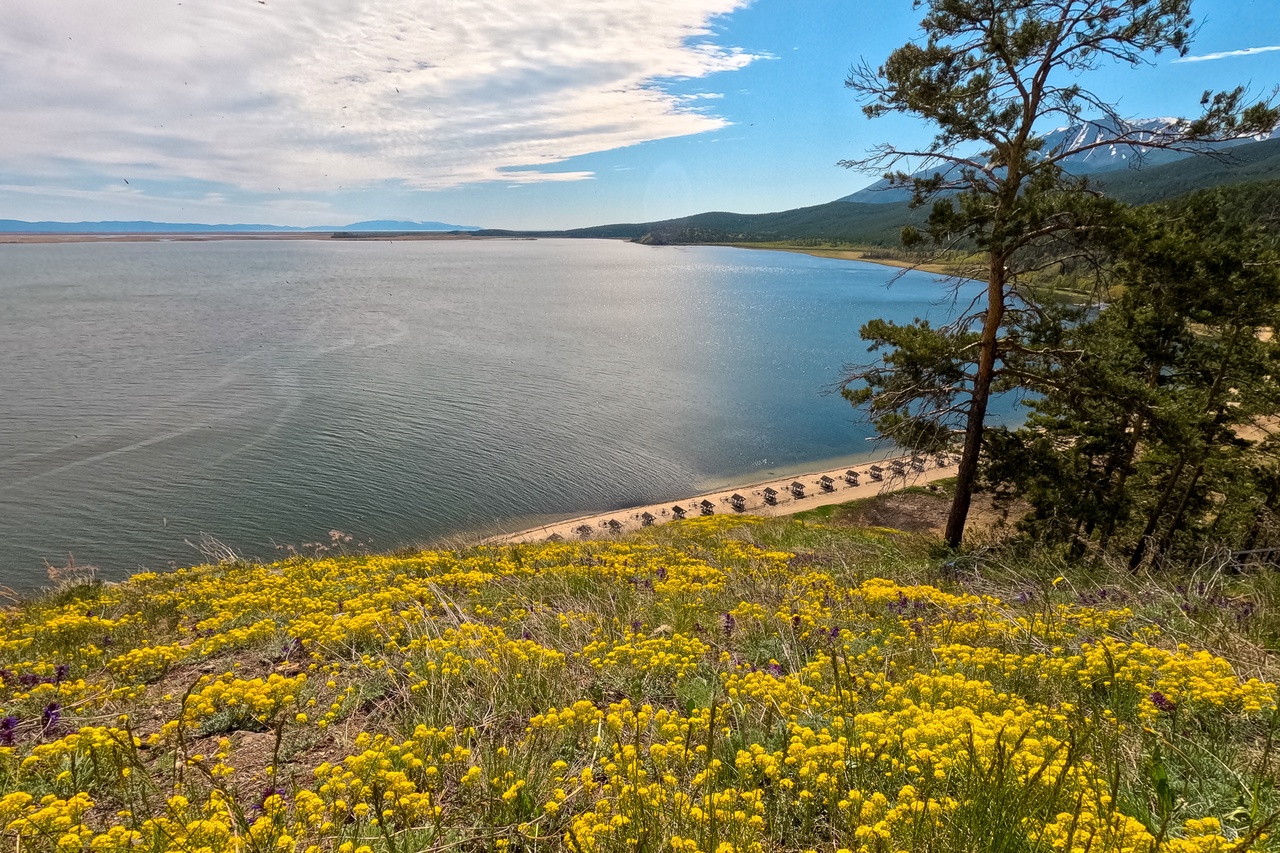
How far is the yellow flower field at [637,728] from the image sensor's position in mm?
3020

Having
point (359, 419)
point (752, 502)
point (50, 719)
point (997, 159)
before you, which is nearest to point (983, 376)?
point (997, 159)

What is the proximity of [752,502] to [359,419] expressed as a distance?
27220 millimetres

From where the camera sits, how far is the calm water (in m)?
28.5

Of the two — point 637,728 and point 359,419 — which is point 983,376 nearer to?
point 637,728

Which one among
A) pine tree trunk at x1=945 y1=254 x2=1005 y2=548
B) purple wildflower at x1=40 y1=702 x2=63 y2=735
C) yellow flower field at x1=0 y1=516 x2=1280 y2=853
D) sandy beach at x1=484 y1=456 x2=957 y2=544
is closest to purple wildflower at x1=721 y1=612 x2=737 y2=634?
yellow flower field at x1=0 y1=516 x2=1280 y2=853

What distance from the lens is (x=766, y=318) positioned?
332ft

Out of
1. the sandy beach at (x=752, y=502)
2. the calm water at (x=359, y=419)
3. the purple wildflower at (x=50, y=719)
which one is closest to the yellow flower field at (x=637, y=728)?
the purple wildflower at (x=50, y=719)

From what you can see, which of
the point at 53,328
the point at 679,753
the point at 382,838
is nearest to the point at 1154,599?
the point at 679,753

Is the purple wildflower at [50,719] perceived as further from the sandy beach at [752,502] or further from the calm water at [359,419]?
the calm water at [359,419]

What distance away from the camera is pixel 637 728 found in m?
3.35

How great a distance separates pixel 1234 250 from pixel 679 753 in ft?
59.9

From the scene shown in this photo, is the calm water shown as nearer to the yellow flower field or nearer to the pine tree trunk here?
the pine tree trunk

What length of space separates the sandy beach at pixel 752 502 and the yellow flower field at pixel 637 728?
20639 millimetres

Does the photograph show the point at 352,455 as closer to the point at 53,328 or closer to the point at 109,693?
the point at 109,693
